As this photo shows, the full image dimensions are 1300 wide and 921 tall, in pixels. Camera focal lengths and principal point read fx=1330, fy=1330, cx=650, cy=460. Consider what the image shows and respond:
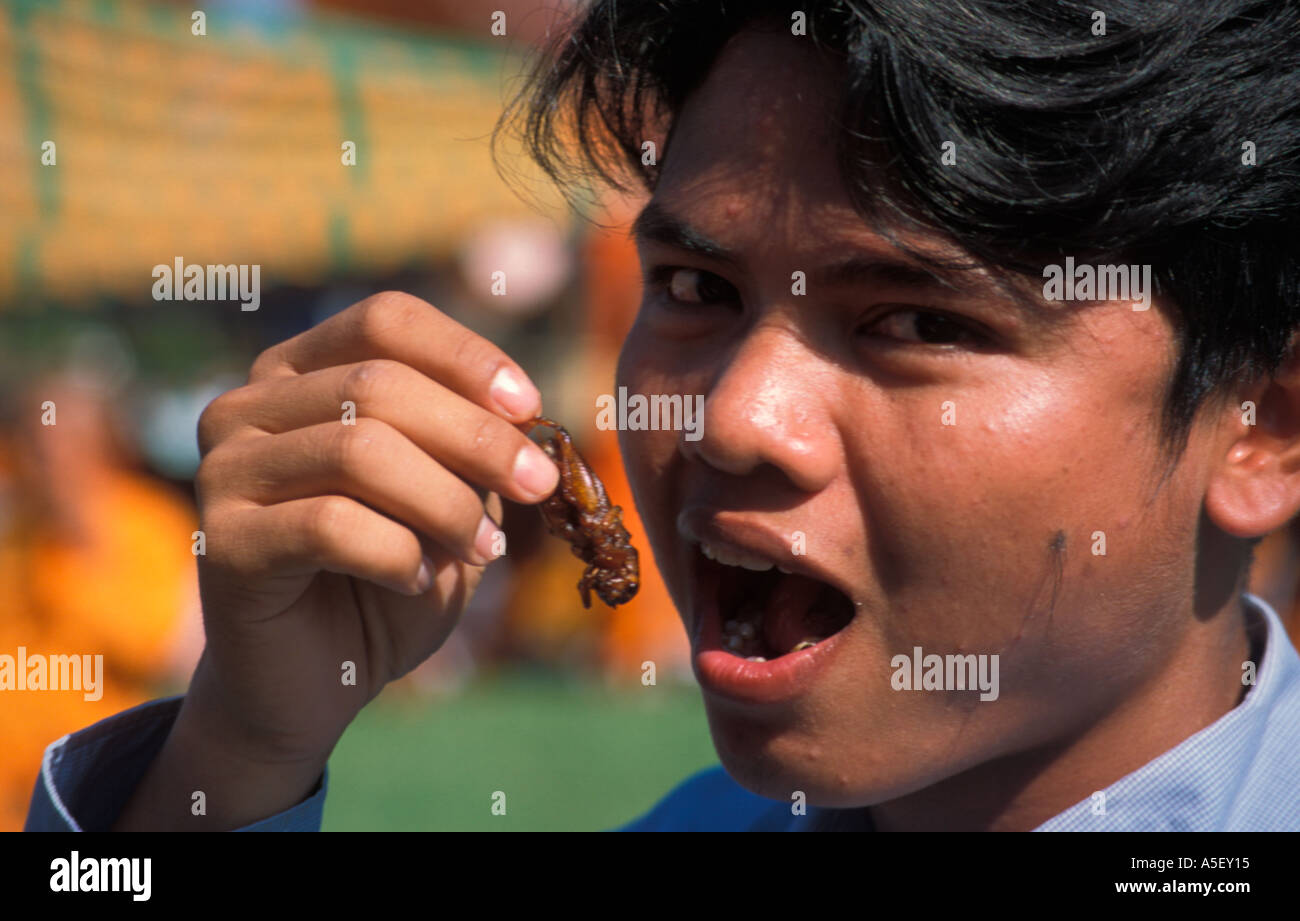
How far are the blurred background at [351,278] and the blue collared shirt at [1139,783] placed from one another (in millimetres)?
4378

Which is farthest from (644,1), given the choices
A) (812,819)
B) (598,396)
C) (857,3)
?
(598,396)

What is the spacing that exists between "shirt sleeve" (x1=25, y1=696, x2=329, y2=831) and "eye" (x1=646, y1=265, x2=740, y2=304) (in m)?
1.07

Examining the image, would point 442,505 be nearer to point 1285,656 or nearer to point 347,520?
point 347,520

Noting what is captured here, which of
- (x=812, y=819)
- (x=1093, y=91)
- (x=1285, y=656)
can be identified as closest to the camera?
(x=1093, y=91)

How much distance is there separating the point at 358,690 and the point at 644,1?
4.24 ft

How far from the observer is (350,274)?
1301 cm

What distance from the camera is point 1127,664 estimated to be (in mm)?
1938

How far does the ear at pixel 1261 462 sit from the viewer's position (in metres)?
1.91

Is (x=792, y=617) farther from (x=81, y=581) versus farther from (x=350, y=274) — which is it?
(x=350, y=274)

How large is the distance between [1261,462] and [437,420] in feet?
3.94

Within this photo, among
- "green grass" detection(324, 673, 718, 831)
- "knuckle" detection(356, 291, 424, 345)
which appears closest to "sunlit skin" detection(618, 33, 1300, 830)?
"knuckle" detection(356, 291, 424, 345)

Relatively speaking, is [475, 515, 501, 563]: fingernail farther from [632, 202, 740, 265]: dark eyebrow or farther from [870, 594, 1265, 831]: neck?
[870, 594, 1265, 831]: neck

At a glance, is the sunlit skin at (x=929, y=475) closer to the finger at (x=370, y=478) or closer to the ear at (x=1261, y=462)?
the ear at (x=1261, y=462)

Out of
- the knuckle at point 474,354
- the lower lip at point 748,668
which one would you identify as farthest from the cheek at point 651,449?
the knuckle at point 474,354
